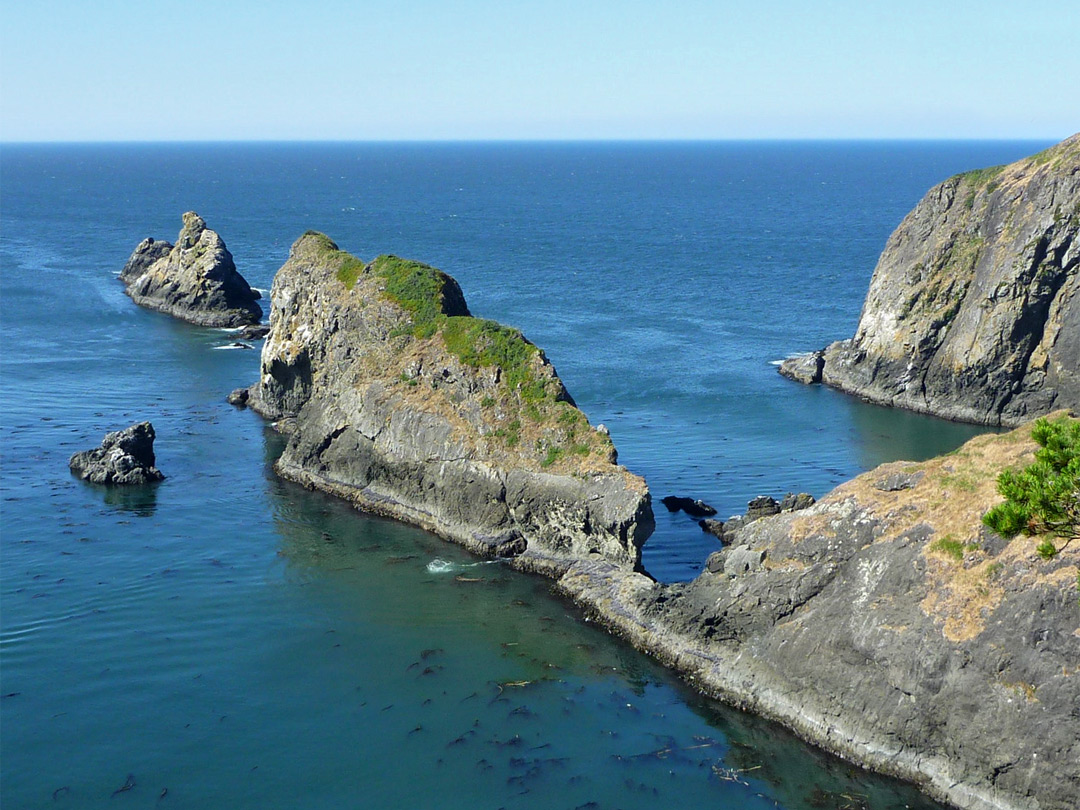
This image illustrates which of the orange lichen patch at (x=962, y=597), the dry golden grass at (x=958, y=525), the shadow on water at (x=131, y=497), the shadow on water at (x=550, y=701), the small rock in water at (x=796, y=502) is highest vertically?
the dry golden grass at (x=958, y=525)

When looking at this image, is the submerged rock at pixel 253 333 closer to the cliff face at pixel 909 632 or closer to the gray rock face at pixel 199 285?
the gray rock face at pixel 199 285

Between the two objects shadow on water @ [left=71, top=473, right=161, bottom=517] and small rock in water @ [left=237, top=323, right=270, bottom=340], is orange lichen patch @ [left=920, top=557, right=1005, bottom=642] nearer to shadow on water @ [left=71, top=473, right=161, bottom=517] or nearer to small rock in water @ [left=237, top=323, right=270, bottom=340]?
shadow on water @ [left=71, top=473, right=161, bottom=517]

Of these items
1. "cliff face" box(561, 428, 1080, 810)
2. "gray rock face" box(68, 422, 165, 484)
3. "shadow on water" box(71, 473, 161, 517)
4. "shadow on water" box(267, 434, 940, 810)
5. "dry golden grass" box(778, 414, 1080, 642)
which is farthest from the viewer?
"gray rock face" box(68, 422, 165, 484)

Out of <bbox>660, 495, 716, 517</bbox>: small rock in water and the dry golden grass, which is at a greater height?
the dry golden grass

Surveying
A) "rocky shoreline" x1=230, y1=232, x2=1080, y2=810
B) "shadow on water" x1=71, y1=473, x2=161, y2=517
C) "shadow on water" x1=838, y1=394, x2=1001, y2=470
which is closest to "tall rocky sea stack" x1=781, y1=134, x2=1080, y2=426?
"shadow on water" x1=838, y1=394, x2=1001, y2=470

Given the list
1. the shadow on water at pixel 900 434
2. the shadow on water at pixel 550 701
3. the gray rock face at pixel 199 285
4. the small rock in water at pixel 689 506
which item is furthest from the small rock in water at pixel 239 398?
the shadow on water at pixel 900 434

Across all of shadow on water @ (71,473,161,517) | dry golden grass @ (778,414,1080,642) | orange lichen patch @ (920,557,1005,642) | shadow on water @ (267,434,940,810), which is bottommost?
shadow on water @ (267,434,940,810)

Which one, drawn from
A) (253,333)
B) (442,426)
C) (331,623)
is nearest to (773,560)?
(331,623)

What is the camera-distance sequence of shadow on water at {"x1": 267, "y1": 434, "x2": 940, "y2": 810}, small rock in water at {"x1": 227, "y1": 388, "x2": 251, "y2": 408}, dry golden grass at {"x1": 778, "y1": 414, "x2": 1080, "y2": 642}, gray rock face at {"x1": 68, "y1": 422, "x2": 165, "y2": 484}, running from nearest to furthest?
shadow on water at {"x1": 267, "y1": 434, "x2": 940, "y2": 810} < dry golden grass at {"x1": 778, "y1": 414, "x2": 1080, "y2": 642} < gray rock face at {"x1": 68, "y1": 422, "x2": 165, "y2": 484} < small rock in water at {"x1": 227, "y1": 388, "x2": 251, "y2": 408}
